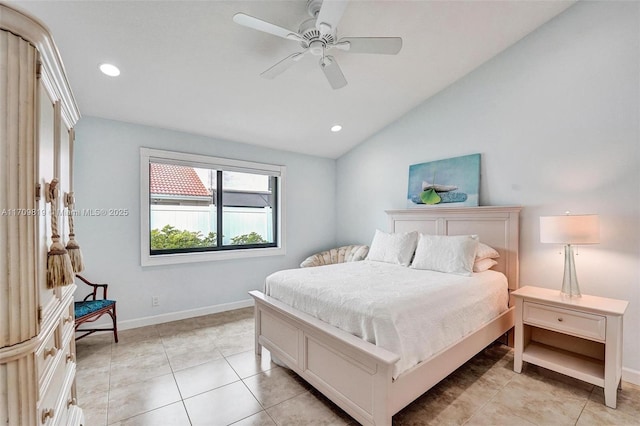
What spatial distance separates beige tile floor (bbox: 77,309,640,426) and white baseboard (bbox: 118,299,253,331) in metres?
0.46

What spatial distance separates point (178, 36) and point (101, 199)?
79.2 inches

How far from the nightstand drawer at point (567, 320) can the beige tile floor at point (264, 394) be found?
1.50 feet

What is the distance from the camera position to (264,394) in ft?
7.13

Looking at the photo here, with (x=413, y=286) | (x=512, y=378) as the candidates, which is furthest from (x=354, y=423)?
(x=512, y=378)

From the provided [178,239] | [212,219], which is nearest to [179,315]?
[178,239]

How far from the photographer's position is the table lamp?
2256 mm

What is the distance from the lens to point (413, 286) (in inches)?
90.2

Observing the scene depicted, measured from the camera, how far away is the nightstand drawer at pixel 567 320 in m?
2.12

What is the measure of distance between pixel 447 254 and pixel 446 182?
105 cm

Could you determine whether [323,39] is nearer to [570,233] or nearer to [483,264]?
[570,233]

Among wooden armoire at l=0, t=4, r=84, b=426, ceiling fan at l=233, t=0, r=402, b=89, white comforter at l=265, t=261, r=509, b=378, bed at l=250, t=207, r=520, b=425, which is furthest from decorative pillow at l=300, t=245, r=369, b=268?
wooden armoire at l=0, t=4, r=84, b=426

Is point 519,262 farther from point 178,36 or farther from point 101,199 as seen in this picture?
point 101,199

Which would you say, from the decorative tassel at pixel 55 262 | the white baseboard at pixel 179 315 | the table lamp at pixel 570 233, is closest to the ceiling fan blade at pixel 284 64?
the decorative tassel at pixel 55 262

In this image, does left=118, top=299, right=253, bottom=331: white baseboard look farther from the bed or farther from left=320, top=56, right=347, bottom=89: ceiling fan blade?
left=320, top=56, right=347, bottom=89: ceiling fan blade
